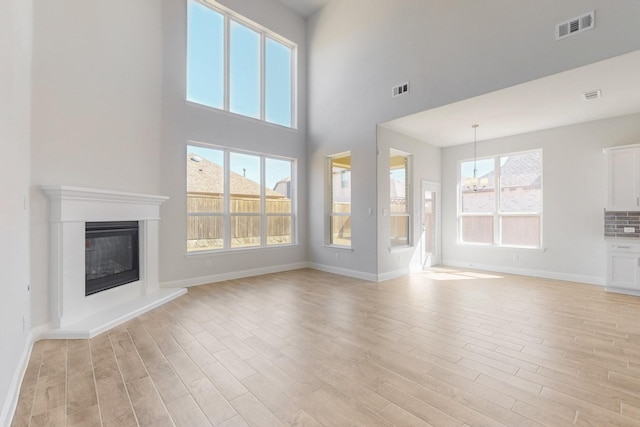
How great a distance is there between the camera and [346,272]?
5996 millimetres

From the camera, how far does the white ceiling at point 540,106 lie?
355 centimetres

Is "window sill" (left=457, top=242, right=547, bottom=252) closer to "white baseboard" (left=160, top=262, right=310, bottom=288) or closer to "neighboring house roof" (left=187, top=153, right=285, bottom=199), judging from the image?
"white baseboard" (left=160, top=262, right=310, bottom=288)

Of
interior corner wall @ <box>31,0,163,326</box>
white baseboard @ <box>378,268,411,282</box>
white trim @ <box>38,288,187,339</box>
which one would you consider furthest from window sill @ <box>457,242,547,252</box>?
interior corner wall @ <box>31,0,163,326</box>

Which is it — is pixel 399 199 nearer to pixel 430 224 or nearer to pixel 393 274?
pixel 430 224

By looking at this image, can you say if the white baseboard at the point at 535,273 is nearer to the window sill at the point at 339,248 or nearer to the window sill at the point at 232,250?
the window sill at the point at 339,248

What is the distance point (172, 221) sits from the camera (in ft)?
15.9

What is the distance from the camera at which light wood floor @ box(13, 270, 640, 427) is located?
5.95 ft

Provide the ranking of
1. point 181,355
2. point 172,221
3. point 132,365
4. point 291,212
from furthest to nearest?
point 291,212 → point 172,221 → point 181,355 → point 132,365

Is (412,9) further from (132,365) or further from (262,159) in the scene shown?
(132,365)

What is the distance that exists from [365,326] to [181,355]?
188cm

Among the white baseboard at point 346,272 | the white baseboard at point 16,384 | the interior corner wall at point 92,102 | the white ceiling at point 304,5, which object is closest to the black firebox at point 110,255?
the interior corner wall at point 92,102

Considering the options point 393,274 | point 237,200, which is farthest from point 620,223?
point 237,200

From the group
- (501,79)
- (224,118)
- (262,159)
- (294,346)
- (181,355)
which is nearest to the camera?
(181,355)

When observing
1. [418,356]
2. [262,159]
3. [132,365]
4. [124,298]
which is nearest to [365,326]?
[418,356]
